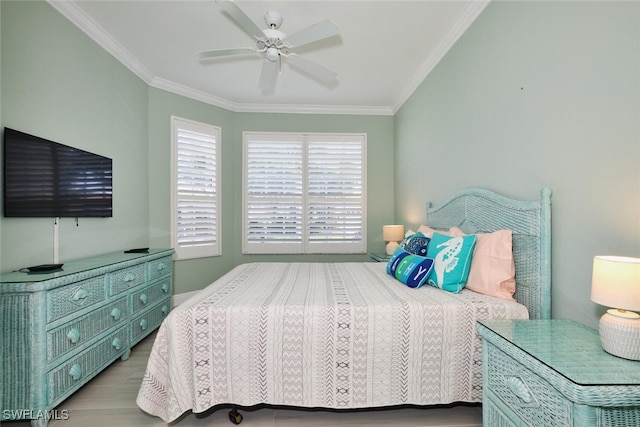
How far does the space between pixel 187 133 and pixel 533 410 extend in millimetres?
4238

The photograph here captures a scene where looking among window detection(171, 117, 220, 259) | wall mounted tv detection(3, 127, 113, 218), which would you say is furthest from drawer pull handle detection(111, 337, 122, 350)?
window detection(171, 117, 220, 259)

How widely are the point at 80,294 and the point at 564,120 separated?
304 centimetres

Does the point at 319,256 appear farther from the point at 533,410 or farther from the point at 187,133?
the point at 533,410

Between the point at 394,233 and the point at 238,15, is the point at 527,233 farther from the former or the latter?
Answer: the point at 238,15

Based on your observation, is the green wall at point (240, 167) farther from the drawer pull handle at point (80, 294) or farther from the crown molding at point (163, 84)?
the drawer pull handle at point (80, 294)

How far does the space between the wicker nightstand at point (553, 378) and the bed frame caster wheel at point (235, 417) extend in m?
1.30

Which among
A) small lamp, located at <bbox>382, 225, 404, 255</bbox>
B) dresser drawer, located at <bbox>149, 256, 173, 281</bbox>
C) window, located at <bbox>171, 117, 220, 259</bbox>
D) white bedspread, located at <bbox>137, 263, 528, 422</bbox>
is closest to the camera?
white bedspread, located at <bbox>137, 263, 528, 422</bbox>

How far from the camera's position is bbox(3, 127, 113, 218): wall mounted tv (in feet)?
6.03

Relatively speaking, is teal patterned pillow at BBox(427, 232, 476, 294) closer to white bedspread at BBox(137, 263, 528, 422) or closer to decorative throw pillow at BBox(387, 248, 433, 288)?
decorative throw pillow at BBox(387, 248, 433, 288)

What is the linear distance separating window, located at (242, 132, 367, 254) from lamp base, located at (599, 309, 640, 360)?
3.43 meters

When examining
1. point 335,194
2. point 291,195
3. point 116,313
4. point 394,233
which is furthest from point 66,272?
point 335,194

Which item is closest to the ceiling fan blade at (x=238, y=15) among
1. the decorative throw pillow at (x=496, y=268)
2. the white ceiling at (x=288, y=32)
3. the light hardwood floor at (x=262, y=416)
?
the white ceiling at (x=288, y=32)

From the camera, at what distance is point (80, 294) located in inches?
75.3

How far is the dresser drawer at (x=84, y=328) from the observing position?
1.74 m
